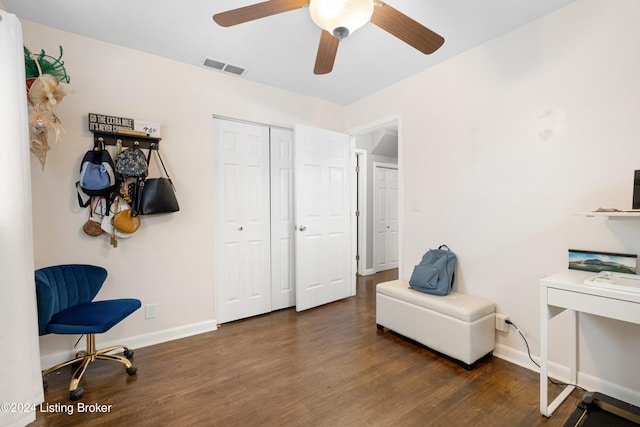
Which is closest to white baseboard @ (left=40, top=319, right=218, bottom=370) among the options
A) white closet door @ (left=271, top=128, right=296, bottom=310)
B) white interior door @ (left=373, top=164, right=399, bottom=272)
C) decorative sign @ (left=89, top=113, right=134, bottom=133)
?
white closet door @ (left=271, top=128, right=296, bottom=310)

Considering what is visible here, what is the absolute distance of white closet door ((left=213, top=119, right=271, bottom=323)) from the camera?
288 cm

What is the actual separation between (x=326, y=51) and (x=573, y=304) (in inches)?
77.8

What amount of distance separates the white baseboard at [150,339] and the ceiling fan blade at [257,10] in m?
2.47

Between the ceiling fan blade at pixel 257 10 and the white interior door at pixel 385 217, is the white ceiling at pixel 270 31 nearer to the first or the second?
the ceiling fan blade at pixel 257 10

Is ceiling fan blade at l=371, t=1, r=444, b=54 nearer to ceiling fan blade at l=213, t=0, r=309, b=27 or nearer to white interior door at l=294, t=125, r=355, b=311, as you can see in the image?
ceiling fan blade at l=213, t=0, r=309, b=27

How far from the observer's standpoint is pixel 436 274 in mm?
2414

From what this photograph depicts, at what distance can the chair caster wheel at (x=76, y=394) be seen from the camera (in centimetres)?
174

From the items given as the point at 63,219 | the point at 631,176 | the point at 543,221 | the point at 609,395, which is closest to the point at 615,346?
the point at 609,395

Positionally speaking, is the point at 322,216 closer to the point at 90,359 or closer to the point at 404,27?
the point at 404,27

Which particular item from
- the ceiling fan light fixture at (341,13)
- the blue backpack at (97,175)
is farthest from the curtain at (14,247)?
the ceiling fan light fixture at (341,13)

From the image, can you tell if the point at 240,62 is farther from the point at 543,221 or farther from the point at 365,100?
the point at 543,221

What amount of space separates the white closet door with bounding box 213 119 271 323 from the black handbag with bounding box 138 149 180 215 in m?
0.49

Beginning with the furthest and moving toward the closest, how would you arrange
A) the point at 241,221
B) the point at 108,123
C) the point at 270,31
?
the point at 241,221, the point at 108,123, the point at 270,31

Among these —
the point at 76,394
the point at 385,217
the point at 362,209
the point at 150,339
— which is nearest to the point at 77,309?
the point at 76,394
